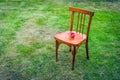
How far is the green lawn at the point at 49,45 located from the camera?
332 centimetres

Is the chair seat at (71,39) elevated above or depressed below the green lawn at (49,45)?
above

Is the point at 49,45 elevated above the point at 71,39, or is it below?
below

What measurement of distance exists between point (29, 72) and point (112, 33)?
248 cm

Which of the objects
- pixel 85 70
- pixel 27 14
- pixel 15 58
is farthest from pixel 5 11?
pixel 85 70

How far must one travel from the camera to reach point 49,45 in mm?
4223

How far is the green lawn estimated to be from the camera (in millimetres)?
3324

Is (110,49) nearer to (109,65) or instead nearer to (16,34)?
(109,65)

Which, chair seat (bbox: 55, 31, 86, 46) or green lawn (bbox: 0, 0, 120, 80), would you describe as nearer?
chair seat (bbox: 55, 31, 86, 46)

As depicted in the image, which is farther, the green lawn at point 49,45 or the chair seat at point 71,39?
the green lawn at point 49,45

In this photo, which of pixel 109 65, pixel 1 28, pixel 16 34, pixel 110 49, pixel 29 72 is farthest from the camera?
pixel 1 28

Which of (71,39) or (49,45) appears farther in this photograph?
(49,45)

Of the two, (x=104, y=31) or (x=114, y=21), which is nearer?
(x=104, y=31)

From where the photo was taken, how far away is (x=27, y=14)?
5977 mm

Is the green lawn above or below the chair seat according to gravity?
below
